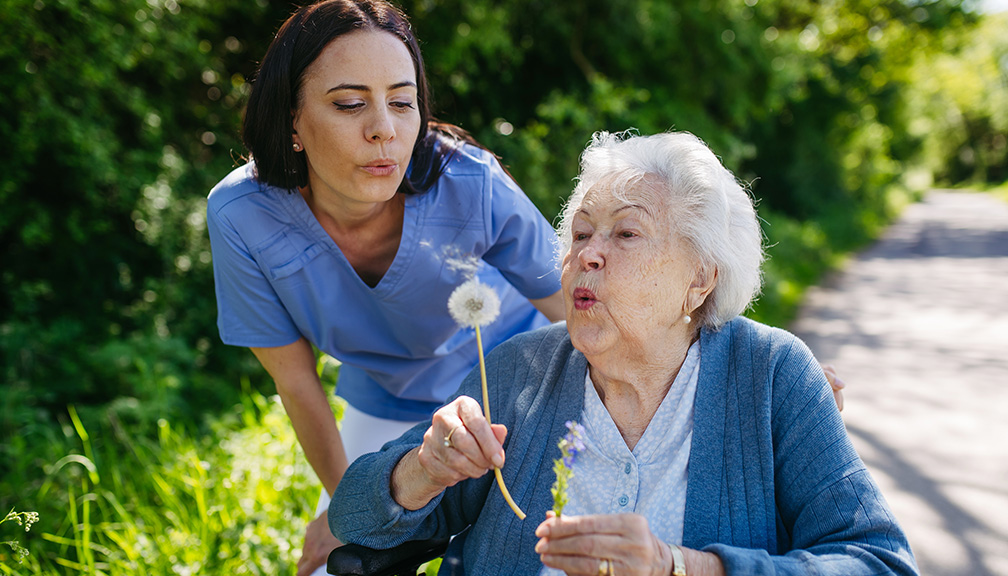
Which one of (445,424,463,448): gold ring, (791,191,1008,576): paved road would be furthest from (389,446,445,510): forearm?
(791,191,1008,576): paved road

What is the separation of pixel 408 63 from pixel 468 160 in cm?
39

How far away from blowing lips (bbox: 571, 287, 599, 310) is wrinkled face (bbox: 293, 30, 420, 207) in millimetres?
617

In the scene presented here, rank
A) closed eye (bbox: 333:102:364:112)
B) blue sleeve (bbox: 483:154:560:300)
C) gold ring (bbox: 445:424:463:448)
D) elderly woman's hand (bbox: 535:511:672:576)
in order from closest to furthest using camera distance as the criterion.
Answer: elderly woman's hand (bbox: 535:511:672:576)
gold ring (bbox: 445:424:463:448)
closed eye (bbox: 333:102:364:112)
blue sleeve (bbox: 483:154:560:300)

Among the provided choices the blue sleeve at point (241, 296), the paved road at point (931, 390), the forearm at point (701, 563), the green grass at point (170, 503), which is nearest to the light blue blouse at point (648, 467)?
the forearm at point (701, 563)

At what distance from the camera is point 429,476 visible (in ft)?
5.39

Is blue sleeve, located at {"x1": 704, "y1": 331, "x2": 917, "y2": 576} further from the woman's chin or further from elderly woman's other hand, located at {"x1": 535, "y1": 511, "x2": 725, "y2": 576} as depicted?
the woman's chin

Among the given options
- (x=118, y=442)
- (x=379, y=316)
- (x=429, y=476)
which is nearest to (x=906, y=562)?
(x=429, y=476)

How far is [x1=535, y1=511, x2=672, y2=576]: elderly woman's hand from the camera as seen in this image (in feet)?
4.18

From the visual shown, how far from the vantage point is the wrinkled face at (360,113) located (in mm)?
1867

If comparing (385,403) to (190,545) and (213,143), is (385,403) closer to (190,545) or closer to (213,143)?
(190,545)

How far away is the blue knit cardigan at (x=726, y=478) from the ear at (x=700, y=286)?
10 centimetres

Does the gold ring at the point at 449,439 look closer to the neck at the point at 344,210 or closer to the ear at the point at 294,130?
the neck at the point at 344,210

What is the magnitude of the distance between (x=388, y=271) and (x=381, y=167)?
35cm

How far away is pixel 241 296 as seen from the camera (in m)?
2.11
